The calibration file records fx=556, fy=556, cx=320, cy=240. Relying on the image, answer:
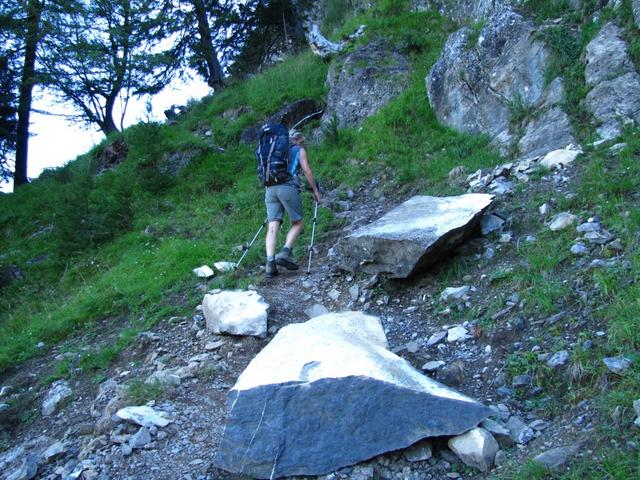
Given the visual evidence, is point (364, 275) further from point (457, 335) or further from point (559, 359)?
point (559, 359)

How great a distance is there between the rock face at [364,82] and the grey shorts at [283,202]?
16.8 feet

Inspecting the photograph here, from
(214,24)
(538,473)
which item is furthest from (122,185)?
(538,473)

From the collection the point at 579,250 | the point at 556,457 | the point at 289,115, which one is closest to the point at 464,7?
the point at 289,115

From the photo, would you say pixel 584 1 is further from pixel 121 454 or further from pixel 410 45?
pixel 121 454

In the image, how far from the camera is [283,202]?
748 cm

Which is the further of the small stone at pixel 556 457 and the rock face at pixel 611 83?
the rock face at pixel 611 83

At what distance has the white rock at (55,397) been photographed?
19.4 feet

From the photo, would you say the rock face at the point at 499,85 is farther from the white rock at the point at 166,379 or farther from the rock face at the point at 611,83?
→ the white rock at the point at 166,379

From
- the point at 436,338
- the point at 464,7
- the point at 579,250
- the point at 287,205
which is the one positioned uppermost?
the point at 464,7

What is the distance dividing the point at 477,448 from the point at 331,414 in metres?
0.94

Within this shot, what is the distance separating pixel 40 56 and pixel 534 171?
646 inches

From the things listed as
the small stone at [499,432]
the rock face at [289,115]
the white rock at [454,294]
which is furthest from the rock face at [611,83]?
the rock face at [289,115]

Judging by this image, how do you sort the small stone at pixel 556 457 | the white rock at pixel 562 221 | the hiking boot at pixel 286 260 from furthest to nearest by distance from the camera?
the hiking boot at pixel 286 260 < the white rock at pixel 562 221 < the small stone at pixel 556 457

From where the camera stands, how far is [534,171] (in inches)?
293
